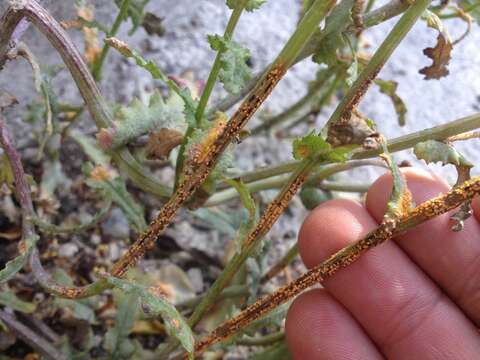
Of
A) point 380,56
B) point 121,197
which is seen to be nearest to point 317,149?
point 380,56

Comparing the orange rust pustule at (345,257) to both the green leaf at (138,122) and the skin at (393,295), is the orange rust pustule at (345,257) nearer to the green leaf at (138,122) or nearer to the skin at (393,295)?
the skin at (393,295)

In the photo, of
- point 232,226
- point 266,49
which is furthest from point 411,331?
point 266,49

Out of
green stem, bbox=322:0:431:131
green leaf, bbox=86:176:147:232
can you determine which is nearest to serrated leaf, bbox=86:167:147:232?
green leaf, bbox=86:176:147:232

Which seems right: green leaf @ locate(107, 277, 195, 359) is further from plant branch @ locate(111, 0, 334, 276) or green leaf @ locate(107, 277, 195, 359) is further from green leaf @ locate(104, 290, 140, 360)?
green leaf @ locate(104, 290, 140, 360)

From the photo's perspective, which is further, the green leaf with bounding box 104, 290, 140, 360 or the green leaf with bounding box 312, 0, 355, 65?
the green leaf with bounding box 104, 290, 140, 360

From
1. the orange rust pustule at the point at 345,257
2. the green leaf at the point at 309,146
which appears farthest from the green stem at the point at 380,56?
the orange rust pustule at the point at 345,257
